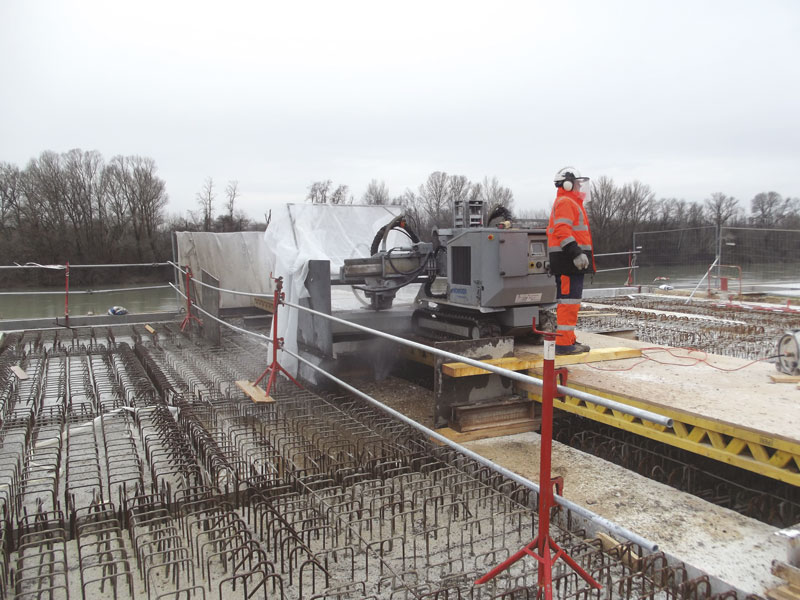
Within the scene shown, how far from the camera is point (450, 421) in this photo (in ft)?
19.1

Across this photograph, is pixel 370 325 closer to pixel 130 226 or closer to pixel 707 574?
pixel 707 574

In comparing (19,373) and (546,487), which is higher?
(546,487)

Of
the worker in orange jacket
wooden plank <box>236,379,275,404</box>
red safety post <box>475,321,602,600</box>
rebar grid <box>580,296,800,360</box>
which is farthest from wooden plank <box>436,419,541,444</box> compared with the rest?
rebar grid <box>580,296,800,360</box>

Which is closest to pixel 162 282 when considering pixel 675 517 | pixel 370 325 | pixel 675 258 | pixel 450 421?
pixel 675 258

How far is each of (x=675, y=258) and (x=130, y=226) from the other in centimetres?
3803

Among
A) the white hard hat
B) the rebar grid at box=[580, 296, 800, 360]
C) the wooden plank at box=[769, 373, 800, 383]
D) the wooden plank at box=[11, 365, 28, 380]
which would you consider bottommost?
the wooden plank at box=[11, 365, 28, 380]

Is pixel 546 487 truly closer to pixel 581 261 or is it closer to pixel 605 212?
pixel 581 261

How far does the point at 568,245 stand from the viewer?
599cm

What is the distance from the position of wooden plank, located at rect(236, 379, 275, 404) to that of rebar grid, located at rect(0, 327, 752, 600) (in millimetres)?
137

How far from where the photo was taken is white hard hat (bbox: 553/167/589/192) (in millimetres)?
6180

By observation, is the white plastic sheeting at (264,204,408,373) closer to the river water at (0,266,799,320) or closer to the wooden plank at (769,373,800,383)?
the wooden plank at (769,373,800,383)

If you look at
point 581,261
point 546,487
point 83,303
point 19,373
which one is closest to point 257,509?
point 546,487

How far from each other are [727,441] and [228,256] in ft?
46.4

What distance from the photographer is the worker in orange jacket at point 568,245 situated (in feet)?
19.9
